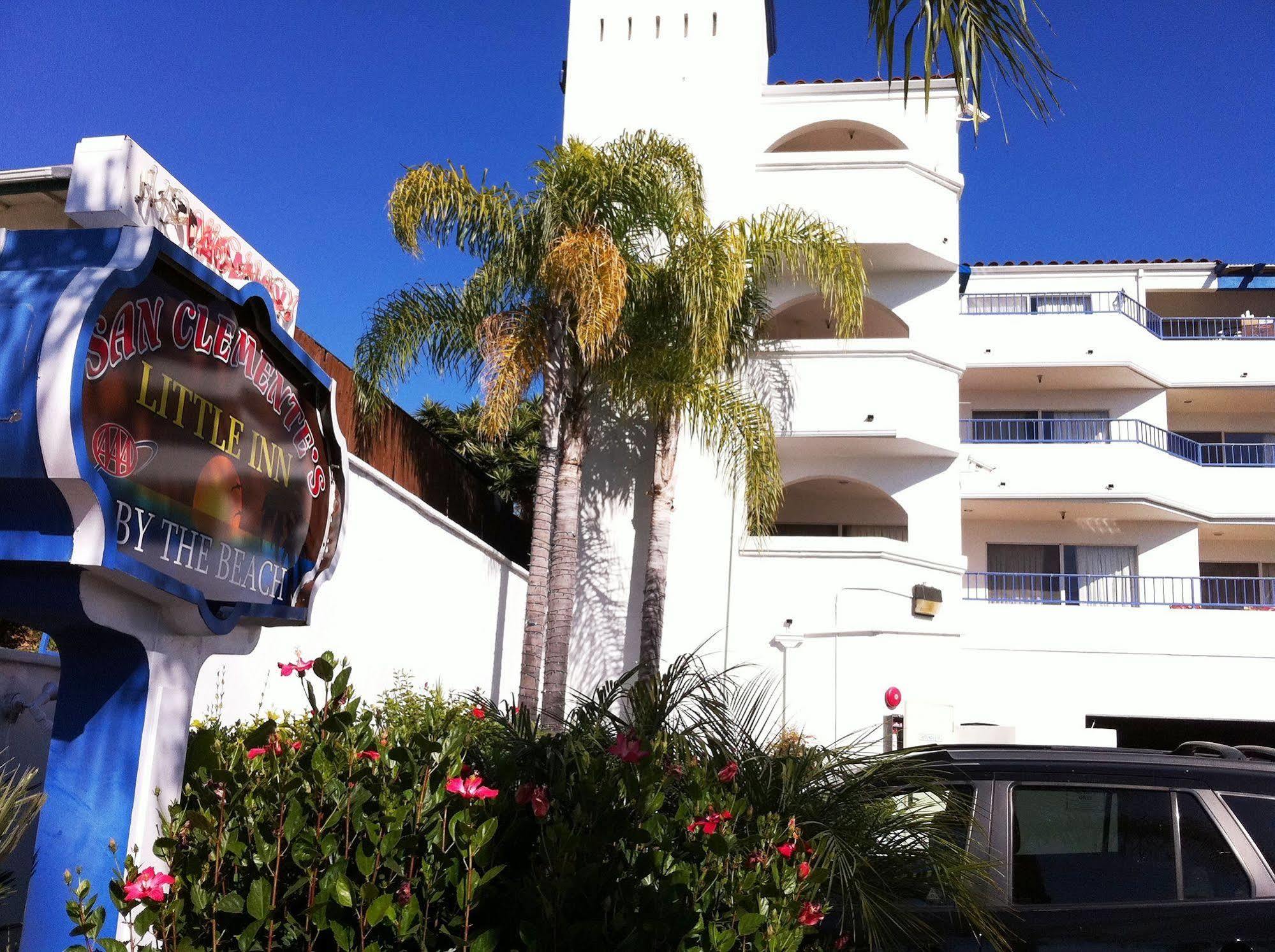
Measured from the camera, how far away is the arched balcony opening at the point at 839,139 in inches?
882

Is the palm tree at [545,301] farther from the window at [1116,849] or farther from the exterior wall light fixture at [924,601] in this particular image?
the window at [1116,849]

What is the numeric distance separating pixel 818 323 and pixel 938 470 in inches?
176

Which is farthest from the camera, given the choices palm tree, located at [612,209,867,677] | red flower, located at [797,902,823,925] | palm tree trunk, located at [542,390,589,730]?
palm tree, located at [612,209,867,677]

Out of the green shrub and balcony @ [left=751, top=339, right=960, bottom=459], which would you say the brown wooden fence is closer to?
balcony @ [left=751, top=339, right=960, bottom=459]

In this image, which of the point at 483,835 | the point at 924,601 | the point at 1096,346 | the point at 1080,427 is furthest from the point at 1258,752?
the point at 1080,427

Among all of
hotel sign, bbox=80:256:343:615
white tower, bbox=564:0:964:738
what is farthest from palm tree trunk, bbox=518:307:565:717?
hotel sign, bbox=80:256:343:615

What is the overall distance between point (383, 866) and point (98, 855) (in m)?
1.43

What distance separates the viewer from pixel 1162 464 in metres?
24.8

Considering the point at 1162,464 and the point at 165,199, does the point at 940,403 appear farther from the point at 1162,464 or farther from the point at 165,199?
the point at 165,199

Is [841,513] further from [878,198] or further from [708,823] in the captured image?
[708,823]

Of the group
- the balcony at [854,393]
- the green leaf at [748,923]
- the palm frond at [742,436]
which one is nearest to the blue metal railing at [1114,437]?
the balcony at [854,393]

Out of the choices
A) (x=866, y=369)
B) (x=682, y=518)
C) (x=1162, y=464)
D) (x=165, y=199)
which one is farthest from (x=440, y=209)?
(x=1162, y=464)

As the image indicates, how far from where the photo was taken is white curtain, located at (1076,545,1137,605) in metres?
25.4

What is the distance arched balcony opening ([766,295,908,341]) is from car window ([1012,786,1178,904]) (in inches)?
679
